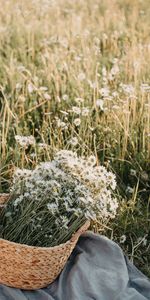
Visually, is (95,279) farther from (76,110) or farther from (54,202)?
(76,110)

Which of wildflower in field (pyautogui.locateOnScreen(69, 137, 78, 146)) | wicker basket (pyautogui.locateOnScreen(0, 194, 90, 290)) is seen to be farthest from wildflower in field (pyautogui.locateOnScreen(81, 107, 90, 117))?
wicker basket (pyautogui.locateOnScreen(0, 194, 90, 290))

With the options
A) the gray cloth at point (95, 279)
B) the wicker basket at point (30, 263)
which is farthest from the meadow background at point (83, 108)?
the wicker basket at point (30, 263)

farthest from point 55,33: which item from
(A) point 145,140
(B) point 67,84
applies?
(A) point 145,140

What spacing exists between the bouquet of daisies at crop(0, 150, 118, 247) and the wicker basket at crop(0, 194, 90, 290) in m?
0.11

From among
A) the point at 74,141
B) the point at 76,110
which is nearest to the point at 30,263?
the point at 74,141

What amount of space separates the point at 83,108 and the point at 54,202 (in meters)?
0.99

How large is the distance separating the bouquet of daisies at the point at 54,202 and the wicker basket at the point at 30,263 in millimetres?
110

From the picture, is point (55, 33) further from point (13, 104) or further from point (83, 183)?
point (83, 183)

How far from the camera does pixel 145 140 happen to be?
13.3 ft

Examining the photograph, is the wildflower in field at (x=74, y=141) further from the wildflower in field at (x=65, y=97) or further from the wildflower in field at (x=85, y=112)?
the wildflower in field at (x=65, y=97)

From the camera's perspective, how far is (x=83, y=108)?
4.04 meters

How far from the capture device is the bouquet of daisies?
3.18 m

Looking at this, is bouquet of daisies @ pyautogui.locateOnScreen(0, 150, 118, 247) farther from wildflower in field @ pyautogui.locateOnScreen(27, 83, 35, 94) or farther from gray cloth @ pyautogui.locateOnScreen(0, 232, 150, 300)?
wildflower in field @ pyautogui.locateOnScreen(27, 83, 35, 94)

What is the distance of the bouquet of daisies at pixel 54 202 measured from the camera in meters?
3.18
